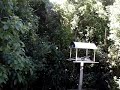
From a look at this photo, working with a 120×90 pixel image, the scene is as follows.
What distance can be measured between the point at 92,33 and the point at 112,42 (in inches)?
24.8

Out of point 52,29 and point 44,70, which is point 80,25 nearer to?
point 52,29

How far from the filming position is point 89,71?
7.51m

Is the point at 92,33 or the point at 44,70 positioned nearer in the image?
the point at 44,70

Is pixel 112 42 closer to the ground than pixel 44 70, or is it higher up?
higher up

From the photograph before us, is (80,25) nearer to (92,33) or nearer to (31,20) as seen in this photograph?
(92,33)

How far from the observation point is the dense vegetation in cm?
639

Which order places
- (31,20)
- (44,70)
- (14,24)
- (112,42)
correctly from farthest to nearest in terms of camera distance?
1. (112,42)
2. (44,70)
3. (31,20)
4. (14,24)

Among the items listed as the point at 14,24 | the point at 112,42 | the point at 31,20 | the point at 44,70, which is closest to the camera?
the point at 14,24

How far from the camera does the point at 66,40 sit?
24.0 feet

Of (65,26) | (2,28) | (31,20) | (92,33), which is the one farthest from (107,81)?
(2,28)

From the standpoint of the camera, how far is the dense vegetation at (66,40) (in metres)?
6.39

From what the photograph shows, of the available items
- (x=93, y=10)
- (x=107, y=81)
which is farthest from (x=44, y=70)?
(x=93, y=10)

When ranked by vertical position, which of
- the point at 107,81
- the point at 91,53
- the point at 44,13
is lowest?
the point at 107,81

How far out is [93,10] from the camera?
24.5ft
